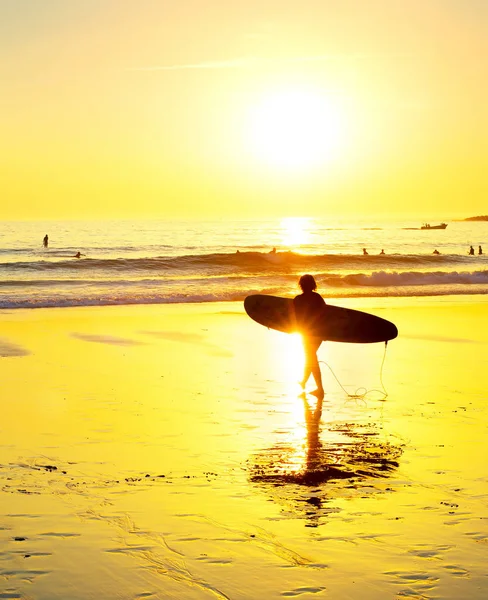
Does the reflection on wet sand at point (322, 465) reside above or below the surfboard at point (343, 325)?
below

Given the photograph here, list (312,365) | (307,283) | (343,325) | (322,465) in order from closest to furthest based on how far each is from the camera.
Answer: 1. (322,465)
2. (312,365)
3. (307,283)
4. (343,325)

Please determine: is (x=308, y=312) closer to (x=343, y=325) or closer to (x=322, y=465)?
(x=343, y=325)

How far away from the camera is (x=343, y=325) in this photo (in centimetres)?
1417

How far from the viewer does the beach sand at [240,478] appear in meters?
5.59

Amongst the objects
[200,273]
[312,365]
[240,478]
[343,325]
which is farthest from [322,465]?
[200,273]

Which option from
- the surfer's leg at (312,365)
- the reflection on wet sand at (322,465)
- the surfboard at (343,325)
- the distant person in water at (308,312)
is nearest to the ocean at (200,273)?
the surfboard at (343,325)

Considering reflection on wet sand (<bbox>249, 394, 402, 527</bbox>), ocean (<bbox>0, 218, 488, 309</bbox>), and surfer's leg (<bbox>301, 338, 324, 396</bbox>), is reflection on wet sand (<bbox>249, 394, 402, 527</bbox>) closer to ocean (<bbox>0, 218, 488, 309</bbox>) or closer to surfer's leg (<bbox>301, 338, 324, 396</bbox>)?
surfer's leg (<bbox>301, 338, 324, 396</bbox>)

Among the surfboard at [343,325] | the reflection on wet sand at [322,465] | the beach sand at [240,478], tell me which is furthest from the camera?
the surfboard at [343,325]

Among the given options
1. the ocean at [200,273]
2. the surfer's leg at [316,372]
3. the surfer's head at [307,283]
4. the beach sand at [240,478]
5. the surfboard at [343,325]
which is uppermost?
the ocean at [200,273]

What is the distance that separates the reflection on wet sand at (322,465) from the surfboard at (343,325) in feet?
12.1

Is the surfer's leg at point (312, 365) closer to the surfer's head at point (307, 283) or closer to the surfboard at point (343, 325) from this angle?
the surfboard at point (343, 325)

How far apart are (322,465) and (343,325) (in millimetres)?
6085

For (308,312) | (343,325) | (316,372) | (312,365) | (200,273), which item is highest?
(200,273)

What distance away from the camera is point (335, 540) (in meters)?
6.21
